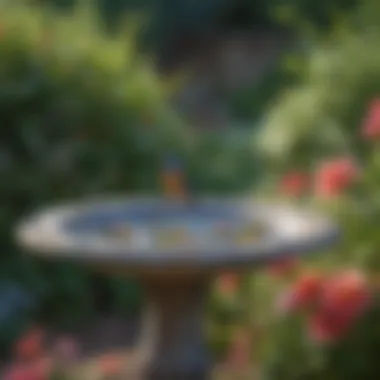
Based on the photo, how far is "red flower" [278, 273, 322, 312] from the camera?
5098 mm

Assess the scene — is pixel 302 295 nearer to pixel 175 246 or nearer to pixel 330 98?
pixel 175 246

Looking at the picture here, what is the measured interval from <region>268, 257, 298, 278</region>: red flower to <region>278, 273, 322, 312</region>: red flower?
0.20m

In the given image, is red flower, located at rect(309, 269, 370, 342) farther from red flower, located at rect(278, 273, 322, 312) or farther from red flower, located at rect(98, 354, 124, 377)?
red flower, located at rect(98, 354, 124, 377)

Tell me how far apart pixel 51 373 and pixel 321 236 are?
1290 millimetres

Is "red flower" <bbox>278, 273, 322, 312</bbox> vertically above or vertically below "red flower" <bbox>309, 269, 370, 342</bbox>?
above

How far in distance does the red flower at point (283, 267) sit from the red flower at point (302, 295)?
0.20 metres

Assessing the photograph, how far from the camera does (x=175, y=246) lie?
495 cm

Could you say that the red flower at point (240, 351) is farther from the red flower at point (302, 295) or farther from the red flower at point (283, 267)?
the red flower at point (302, 295)

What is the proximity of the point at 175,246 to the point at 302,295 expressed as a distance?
0.51 m

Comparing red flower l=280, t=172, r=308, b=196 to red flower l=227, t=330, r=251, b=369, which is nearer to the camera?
red flower l=227, t=330, r=251, b=369

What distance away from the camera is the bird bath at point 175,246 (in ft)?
15.8

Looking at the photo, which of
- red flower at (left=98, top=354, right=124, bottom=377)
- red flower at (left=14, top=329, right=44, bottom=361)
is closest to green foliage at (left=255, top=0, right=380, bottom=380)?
red flower at (left=98, top=354, right=124, bottom=377)

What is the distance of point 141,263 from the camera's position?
479cm

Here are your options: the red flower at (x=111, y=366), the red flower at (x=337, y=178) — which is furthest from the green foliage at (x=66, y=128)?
the red flower at (x=337, y=178)
